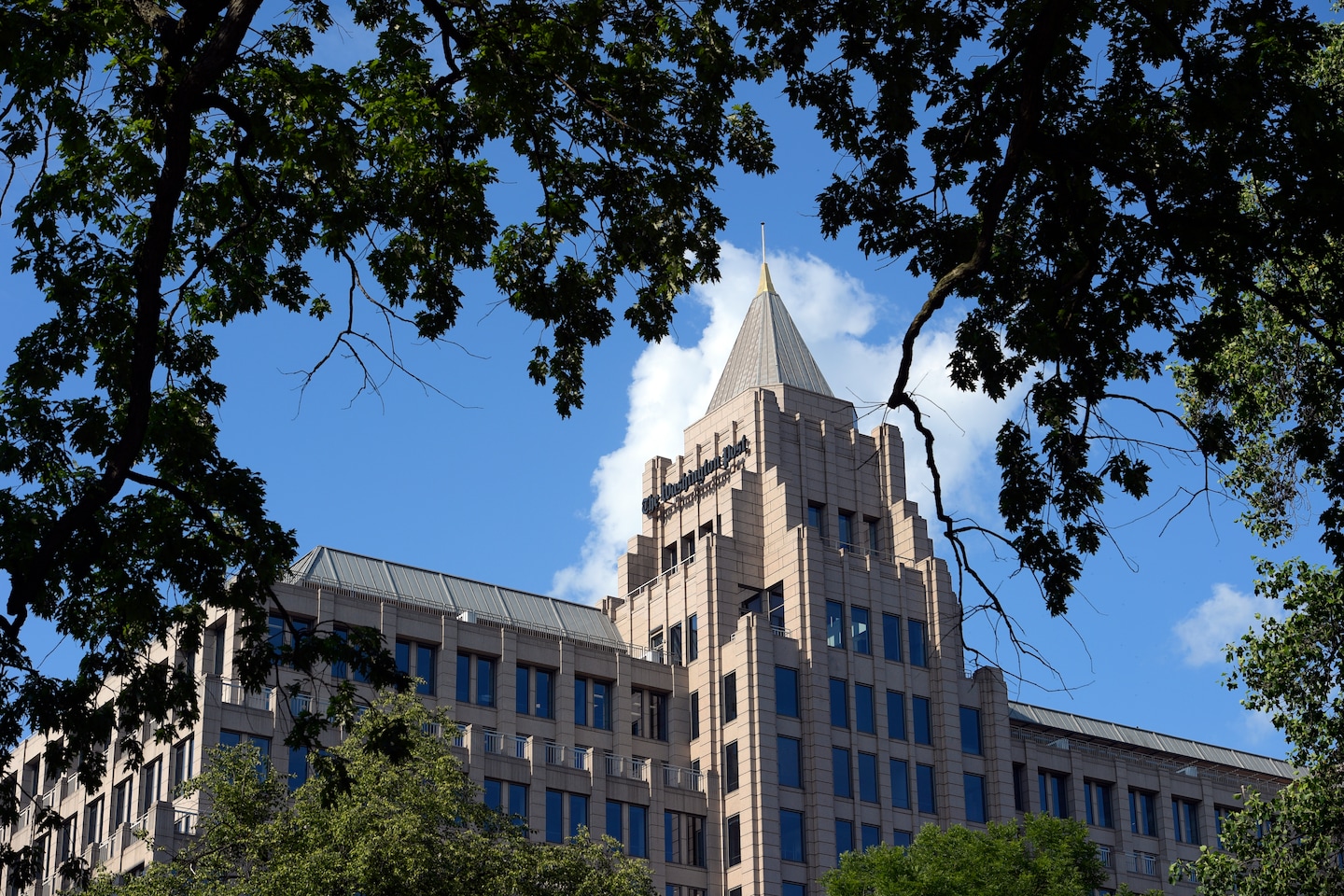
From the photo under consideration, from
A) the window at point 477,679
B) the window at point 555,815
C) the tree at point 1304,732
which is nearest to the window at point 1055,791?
the window at point 555,815

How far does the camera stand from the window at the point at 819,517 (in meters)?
84.2

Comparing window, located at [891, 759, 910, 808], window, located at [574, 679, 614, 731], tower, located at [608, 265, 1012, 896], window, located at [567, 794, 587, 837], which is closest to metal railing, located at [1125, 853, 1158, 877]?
tower, located at [608, 265, 1012, 896]

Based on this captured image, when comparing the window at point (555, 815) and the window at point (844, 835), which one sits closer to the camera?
the window at point (555, 815)

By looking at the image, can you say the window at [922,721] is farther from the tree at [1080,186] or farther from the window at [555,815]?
the tree at [1080,186]

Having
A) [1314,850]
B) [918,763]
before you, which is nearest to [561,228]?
[1314,850]

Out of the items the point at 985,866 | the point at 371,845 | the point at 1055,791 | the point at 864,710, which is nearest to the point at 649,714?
the point at 864,710

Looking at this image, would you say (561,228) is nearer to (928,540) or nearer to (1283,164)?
(1283,164)

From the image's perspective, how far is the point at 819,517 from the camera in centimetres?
8462

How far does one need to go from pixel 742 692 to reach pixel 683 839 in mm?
6680

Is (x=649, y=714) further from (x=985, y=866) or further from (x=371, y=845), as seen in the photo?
(x=371, y=845)

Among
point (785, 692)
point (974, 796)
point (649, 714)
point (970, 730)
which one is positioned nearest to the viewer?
point (785, 692)

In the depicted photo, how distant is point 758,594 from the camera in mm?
82875

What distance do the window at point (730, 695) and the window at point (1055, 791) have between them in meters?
16.9

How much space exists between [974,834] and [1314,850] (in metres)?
23.8
